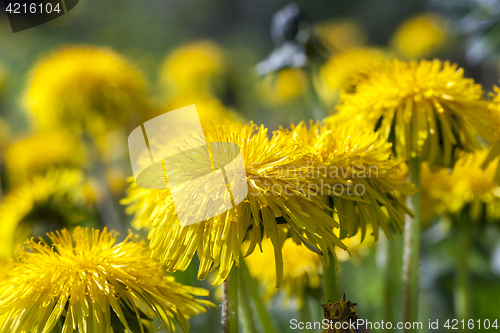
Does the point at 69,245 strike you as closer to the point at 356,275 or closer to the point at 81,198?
the point at 81,198

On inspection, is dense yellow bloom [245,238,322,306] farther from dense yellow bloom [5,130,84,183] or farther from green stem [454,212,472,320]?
dense yellow bloom [5,130,84,183]

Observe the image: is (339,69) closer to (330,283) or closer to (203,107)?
(203,107)

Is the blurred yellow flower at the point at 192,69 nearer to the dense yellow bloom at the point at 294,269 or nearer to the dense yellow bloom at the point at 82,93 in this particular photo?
the dense yellow bloom at the point at 82,93

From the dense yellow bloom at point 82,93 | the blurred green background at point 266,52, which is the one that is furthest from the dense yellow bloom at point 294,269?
the dense yellow bloom at point 82,93

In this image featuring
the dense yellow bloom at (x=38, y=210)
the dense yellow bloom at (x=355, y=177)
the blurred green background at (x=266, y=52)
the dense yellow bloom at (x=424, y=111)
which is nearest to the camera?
the dense yellow bloom at (x=355, y=177)

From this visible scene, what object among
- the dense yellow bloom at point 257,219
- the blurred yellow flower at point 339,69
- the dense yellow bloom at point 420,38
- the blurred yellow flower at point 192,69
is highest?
the dense yellow bloom at point 420,38
